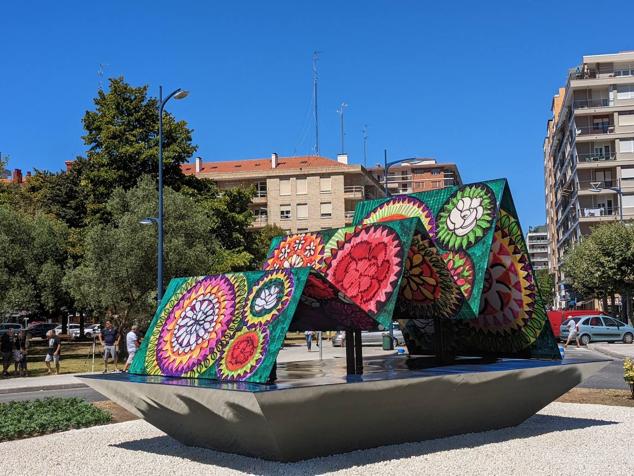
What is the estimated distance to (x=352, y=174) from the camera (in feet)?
258

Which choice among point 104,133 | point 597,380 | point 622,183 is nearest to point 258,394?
point 597,380

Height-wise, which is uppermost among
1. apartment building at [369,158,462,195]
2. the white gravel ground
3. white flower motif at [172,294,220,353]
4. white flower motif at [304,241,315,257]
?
apartment building at [369,158,462,195]

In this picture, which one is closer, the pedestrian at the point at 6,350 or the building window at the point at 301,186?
the pedestrian at the point at 6,350

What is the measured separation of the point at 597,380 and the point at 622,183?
5188 centimetres

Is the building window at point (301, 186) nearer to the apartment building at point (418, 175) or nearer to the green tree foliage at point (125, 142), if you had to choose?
the green tree foliage at point (125, 142)

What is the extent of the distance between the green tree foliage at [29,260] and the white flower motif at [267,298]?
24040mm

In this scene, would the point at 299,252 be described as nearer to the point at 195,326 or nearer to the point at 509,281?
the point at 195,326

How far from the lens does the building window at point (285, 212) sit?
79812 mm

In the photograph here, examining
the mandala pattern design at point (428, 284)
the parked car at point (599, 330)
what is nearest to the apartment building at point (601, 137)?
the parked car at point (599, 330)

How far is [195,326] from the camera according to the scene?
31.5 feet

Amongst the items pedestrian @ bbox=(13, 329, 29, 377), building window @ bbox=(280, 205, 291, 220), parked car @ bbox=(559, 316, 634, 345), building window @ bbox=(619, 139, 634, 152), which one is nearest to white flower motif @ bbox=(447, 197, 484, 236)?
pedestrian @ bbox=(13, 329, 29, 377)

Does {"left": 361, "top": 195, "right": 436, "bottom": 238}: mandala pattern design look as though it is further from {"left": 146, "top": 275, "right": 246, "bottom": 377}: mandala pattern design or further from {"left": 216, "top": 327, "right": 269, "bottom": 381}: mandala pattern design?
{"left": 216, "top": 327, "right": 269, "bottom": 381}: mandala pattern design

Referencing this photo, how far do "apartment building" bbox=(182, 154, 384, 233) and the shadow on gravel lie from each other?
6532 cm

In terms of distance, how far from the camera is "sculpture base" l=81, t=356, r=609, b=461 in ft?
26.3
